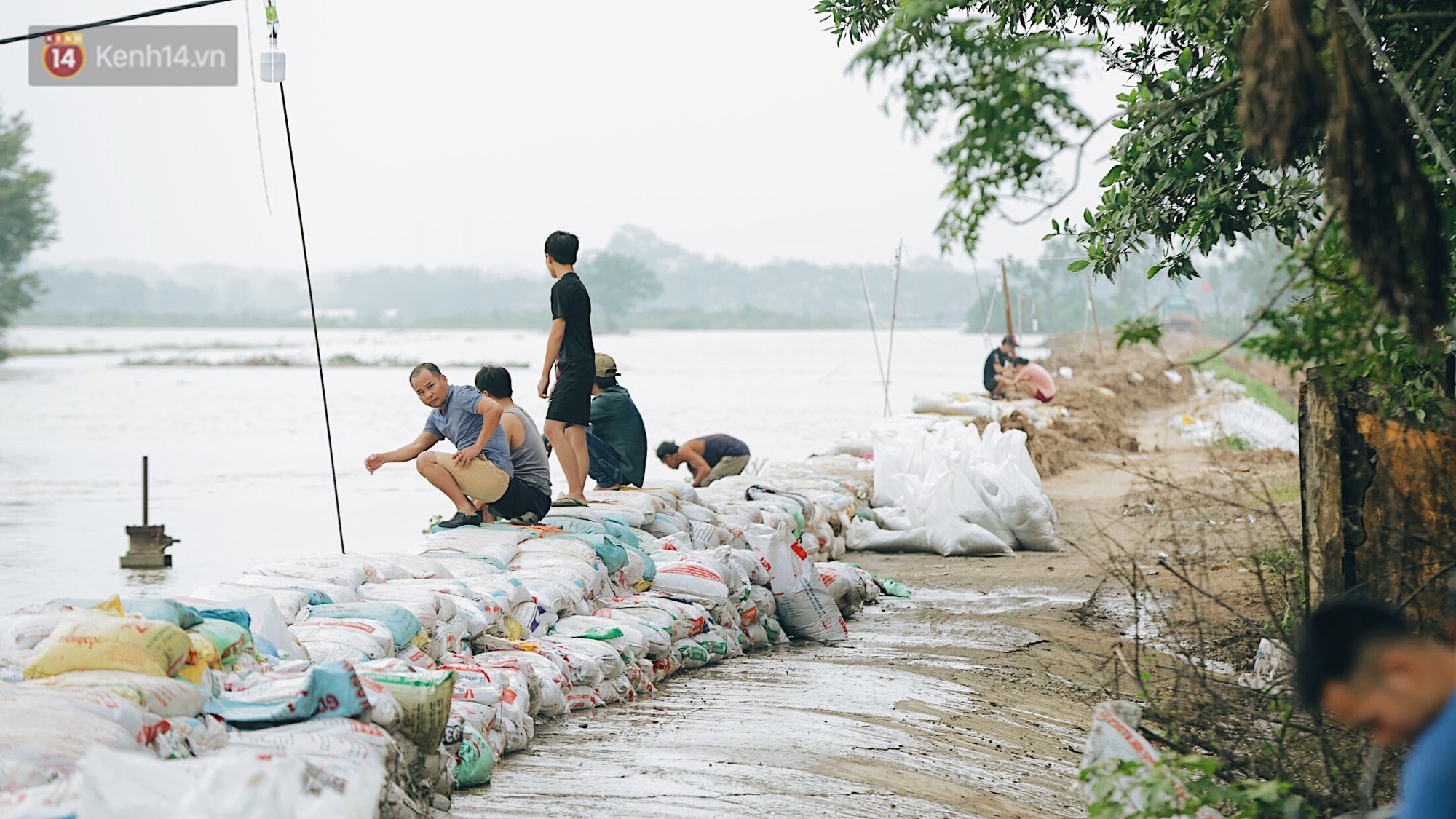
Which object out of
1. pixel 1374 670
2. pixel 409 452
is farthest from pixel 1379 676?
pixel 409 452

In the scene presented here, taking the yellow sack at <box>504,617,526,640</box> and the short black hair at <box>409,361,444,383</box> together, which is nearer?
the yellow sack at <box>504,617,526,640</box>

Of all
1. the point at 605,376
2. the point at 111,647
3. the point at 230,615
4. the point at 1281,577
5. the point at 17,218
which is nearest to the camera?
the point at 111,647

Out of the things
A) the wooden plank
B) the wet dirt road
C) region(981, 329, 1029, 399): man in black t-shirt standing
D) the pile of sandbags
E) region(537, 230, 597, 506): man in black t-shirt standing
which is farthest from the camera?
region(981, 329, 1029, 399): man in black t-shirt standing

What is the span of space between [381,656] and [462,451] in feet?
6.81

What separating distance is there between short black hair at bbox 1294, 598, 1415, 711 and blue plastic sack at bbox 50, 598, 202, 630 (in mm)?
2345

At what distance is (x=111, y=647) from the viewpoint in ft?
9.07

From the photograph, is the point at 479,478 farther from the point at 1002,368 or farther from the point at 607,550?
the point at 1002,368

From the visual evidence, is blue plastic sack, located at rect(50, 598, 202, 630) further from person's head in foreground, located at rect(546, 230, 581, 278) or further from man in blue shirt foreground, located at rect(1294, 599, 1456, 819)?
person's head in foreground, located at rect(546, 230, 581, 278)

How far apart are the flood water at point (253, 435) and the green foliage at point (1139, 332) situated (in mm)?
8770

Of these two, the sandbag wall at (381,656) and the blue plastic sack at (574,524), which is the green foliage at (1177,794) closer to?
the sandbag wall at (381,656)

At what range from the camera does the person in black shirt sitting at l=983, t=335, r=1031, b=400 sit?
17.5 metres

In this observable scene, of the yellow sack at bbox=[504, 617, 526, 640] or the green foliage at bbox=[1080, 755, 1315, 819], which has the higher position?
the green foliage at bbox=[1080, 755, 1315, 819]

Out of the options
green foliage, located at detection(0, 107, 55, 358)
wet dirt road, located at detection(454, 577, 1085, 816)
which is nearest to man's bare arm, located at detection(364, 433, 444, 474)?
wet dirt road, located at detection(454, 577, 1085, 816)

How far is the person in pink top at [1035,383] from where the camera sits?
673 inches
